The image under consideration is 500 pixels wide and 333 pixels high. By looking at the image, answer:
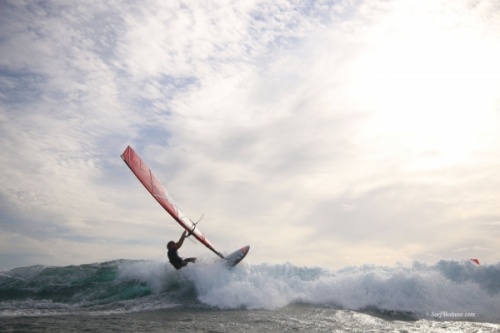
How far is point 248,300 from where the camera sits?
891 cm

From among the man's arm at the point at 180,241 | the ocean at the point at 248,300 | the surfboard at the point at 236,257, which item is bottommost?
the ocean at the point at 248,300

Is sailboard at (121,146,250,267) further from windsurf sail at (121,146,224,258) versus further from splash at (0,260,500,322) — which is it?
splash at (0,260,500,322)

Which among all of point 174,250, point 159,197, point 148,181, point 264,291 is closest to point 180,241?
point 174,250

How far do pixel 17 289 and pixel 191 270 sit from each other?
21.7 feet

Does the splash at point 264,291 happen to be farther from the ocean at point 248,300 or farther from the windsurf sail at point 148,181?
the windsurf sail at point 148,181

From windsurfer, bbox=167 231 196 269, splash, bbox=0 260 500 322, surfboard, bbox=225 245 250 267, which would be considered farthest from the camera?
surfboard, bbox=225 245 250 267

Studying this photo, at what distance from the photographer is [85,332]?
5117mm

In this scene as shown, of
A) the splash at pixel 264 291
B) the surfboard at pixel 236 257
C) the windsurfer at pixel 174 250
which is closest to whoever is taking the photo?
the splash at pixel 264 291

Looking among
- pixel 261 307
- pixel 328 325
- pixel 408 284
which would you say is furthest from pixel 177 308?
pixel 408 284

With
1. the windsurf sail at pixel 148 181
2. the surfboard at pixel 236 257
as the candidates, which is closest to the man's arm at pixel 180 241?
the windsurf sail at pixel 148 181

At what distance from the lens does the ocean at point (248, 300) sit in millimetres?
6191

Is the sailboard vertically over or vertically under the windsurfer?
over

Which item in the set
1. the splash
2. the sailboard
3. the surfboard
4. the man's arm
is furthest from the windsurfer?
the surfboard

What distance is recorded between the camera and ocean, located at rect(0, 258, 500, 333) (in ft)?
20.3
